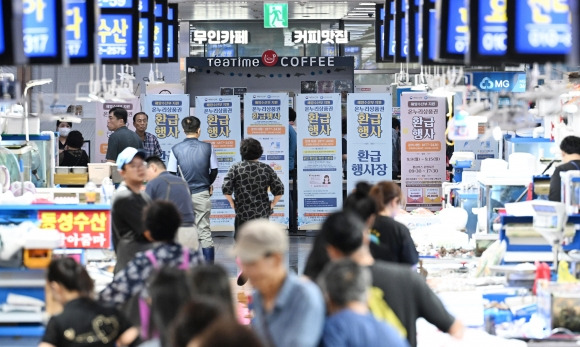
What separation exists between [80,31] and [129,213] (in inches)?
48.9

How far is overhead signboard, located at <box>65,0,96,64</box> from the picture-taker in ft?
24.6

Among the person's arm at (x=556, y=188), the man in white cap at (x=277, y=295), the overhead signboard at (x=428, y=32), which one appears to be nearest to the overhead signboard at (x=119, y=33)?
the overhead signboard at (x=428, y=32)

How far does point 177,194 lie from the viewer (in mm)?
9445

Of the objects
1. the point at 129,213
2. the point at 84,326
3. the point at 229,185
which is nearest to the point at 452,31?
the point at 129,213

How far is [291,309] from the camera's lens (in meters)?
4.24

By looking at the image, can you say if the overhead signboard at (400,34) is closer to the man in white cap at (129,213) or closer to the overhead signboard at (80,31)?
the man in white cap at (129,213)

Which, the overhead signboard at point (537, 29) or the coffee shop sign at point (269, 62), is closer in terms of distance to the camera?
the overhead signboard at point (537, 29)

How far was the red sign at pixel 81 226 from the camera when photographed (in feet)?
27.4

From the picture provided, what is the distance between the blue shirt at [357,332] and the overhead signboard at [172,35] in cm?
942

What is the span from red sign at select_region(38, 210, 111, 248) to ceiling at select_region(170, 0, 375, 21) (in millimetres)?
14401

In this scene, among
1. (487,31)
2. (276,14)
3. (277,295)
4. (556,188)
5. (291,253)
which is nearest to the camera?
(277,295)

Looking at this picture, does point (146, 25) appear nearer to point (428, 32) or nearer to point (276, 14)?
point (428, 32)

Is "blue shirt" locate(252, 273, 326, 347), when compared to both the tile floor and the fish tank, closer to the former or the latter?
the tile floor

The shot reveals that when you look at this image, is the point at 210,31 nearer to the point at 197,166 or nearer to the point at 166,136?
the point at 166,136
